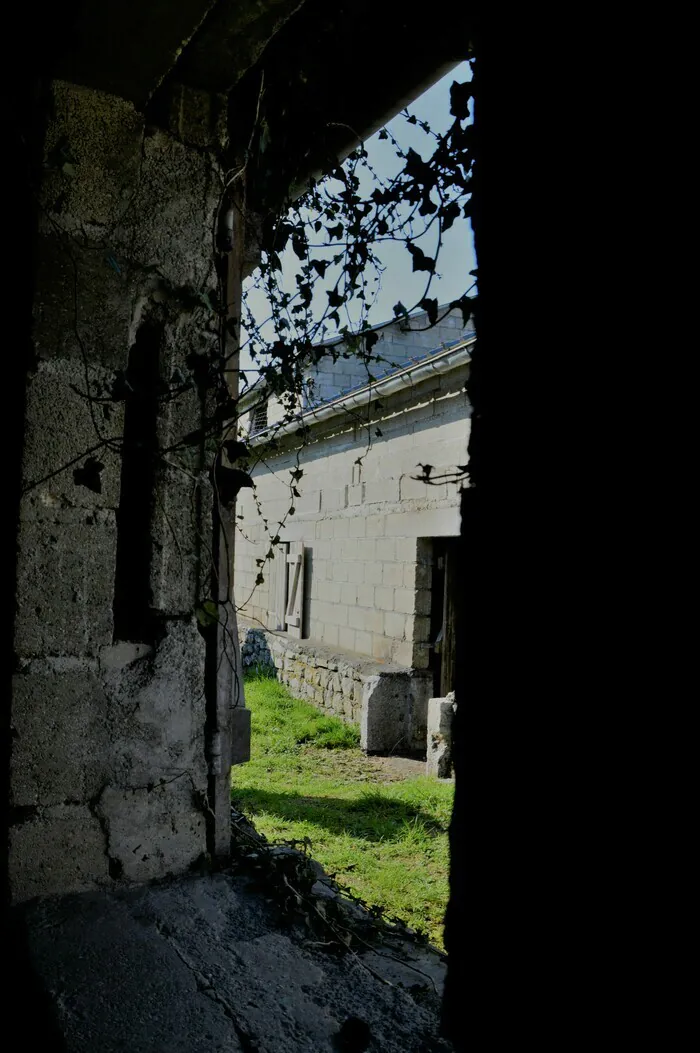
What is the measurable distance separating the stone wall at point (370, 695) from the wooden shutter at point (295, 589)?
824 millimetres

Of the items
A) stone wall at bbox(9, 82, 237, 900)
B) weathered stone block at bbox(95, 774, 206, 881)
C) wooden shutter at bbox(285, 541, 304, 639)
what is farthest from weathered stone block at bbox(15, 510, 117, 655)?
wooden shutter at bbox(285, 541, 304, 639)

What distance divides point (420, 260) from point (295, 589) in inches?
337

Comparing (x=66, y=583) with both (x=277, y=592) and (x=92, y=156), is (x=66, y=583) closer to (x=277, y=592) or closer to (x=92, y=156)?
(x=92, y=156)

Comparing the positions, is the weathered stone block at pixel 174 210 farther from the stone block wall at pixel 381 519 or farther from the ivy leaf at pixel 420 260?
the stone block wall at pixel 381 519

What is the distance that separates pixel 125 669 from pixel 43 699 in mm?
231

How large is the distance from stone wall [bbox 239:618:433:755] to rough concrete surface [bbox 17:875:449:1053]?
5.24m

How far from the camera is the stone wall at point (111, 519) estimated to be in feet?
6.76

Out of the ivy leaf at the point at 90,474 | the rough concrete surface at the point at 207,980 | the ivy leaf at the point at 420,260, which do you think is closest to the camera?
the rough concrete surface at the point at 207,980

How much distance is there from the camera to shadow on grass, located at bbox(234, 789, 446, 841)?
188 inches

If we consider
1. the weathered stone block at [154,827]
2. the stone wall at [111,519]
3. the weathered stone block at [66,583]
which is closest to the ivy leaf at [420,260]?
→ the stone wall at [111,519]

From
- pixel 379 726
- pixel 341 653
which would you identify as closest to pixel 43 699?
pixel 379 726

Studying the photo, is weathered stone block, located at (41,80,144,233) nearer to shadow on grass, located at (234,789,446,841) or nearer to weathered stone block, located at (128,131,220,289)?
weathered stone block, located at (128,131,220,289)

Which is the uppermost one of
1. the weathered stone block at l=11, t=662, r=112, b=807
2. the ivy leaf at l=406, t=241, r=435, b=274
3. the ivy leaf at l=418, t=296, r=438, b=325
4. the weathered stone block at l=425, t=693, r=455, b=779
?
the ivy leaf at l=406, t=241, r=435, b=274

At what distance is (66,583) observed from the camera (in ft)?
6.93
